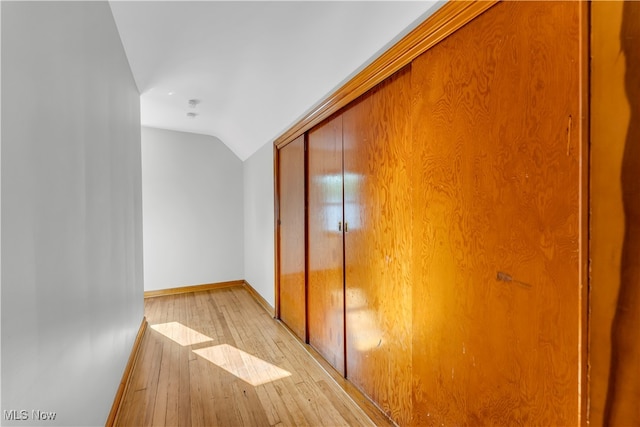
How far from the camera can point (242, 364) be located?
2.10 m

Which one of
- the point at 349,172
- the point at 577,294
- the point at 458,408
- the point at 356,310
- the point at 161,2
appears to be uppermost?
the point at 161,2

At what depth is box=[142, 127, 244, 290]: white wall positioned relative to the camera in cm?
384

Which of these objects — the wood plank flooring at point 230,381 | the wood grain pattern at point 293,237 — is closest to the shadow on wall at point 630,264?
the wood plank flooring at point 230,381

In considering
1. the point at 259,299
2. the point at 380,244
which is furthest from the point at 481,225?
the point at 259,299

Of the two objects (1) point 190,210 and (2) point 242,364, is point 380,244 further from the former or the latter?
(1) point 190,210

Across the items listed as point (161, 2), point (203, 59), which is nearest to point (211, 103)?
point (203, 59)

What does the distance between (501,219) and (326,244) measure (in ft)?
4.33

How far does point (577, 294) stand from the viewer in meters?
0.73

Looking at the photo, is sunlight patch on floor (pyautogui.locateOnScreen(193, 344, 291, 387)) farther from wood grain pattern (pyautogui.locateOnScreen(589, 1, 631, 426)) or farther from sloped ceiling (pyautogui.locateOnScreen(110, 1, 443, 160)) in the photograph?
sloped ceiling (pyautogui.locateOnScreen(110, 1, 443, 160))

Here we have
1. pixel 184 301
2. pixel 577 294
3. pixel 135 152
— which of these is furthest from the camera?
pixel 184 301

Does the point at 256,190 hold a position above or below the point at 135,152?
below

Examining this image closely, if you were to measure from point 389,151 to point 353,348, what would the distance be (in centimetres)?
127

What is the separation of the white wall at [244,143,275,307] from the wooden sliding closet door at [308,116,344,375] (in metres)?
0.96

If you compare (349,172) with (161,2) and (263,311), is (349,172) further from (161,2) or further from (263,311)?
(263,311)
